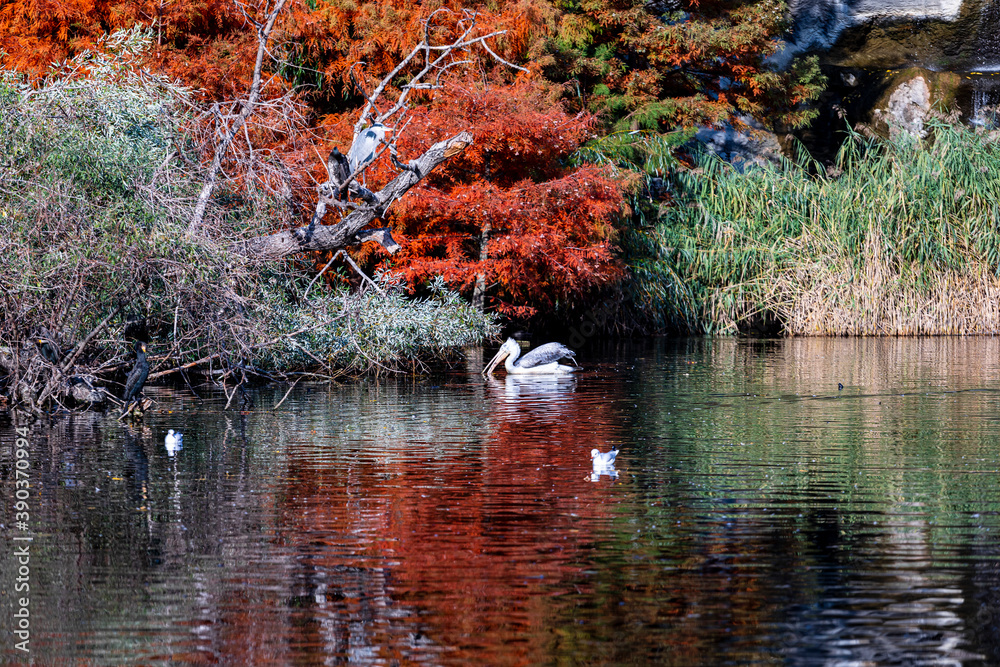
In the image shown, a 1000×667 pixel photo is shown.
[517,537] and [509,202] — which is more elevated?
[509,202]

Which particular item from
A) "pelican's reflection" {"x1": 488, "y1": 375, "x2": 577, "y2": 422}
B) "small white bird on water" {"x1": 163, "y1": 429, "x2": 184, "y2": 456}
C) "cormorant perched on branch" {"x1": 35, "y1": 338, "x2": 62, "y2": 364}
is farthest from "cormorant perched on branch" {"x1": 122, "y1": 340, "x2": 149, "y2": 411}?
"pelican's reflection" {"x1": 488, "y1": 375, "x2": 577, "y2": 422}

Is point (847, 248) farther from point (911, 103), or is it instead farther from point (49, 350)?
point (49, 350)

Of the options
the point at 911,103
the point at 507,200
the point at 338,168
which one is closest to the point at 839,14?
the point at 911,103

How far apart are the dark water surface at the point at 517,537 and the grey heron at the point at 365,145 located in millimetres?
3096

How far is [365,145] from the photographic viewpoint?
43.7 feet

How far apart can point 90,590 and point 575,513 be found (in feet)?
8.96

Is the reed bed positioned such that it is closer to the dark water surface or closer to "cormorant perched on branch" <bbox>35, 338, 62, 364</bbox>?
the dark water surface

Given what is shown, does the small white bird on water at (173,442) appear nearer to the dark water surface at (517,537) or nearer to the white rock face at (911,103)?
the dark water surface at (517,537)

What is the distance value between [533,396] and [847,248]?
972cm

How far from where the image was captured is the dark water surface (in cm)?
473

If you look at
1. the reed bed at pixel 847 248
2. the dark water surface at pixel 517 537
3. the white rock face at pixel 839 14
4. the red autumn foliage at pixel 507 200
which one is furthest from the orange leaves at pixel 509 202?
the white rock face at pixel 839 14

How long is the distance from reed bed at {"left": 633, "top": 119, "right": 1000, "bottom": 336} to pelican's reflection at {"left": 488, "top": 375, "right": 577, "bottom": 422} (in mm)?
7322

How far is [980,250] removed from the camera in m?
20.8

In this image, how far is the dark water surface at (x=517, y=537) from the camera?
4727 mm
